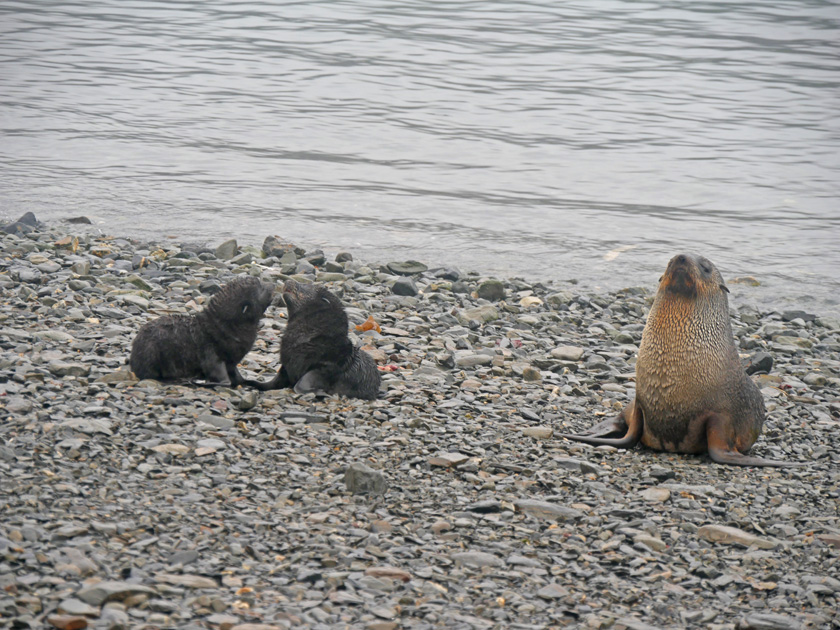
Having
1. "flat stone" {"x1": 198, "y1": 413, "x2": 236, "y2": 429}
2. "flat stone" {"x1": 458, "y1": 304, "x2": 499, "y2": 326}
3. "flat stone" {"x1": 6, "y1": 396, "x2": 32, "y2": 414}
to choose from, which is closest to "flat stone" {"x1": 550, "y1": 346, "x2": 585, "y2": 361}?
"flat stone" {"x1": 458, "y1": 304, "x2": 499, "y2": 326}

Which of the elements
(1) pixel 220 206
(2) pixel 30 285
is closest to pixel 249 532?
(2) pixel 30 285

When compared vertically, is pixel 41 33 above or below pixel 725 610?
above

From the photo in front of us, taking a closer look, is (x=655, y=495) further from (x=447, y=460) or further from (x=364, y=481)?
(x=364, y=481)

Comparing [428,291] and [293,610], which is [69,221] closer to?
[428,291]

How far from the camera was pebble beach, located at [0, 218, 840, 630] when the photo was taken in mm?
4008

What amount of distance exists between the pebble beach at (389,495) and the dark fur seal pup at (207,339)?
0.53 feet

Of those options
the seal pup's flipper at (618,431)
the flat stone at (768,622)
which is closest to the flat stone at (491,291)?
the seal pup's flipper at (618,431)

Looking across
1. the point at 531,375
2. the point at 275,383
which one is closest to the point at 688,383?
the point at 531,375

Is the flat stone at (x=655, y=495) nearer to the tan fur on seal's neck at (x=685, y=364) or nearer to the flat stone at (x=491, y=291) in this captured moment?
the tan fur on seal's neck at (x=685, y=364)

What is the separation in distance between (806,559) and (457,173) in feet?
39.1

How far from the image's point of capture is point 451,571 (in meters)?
4.35

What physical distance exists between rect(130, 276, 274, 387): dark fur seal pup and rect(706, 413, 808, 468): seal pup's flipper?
2888 millimetres

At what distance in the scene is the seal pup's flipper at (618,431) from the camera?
608 cm

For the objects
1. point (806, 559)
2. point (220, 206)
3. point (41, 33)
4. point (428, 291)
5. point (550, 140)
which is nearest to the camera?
point (806, 559)
